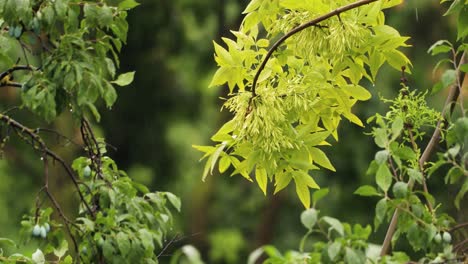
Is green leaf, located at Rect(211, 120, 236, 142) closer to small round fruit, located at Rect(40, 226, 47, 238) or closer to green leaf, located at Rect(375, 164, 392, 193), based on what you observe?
small round fruit, located at Rect(40, 226, 47, 238)

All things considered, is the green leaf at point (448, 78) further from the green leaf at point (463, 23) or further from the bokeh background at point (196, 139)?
the bokeh background at point (196, 139)

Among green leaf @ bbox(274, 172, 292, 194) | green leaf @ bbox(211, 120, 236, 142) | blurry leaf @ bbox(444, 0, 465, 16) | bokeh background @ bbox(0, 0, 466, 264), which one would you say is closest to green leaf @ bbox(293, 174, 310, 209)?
green leaf @ bbox(274, 172, 292, 194)

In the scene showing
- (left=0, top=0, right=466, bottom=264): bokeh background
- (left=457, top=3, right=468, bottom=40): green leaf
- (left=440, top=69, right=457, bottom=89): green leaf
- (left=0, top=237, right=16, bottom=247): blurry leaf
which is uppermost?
(left=457, top=3, right=468, bottom=40): green leaf

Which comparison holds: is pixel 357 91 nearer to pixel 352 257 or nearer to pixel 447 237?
pixel 447 237

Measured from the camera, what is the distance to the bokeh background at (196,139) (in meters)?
9.59

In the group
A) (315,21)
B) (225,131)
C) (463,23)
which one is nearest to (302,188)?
(225,131)

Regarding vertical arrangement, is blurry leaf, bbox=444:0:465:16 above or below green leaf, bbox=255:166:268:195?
above

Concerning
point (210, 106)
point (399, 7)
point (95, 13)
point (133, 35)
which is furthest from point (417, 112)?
point (210, 106)

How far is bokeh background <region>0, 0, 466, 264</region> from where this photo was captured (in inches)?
378

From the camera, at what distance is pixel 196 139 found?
10648 mm

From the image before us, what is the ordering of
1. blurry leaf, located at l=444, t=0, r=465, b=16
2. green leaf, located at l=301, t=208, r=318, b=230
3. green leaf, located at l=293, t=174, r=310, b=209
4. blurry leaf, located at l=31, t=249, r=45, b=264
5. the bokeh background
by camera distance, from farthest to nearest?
the bokeh background
green leaf, located at l=293, t=174, r=310, b=209
blurry leaf, located at l=31, t=249, r=45, b=264
blurry leaf, located at l=444, t=0, r=465, b=16
green leaf, located at l=301, t=208, r=318, b=230

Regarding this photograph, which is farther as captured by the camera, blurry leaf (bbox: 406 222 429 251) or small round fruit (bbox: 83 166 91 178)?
small round fruit (bbox: 83 166 91 178)

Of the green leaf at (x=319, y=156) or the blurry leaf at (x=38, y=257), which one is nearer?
the blurry leaf at (x=38, y=257)

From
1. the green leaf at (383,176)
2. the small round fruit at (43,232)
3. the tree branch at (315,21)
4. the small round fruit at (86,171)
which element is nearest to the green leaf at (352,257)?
the green leaf at (383,176)
